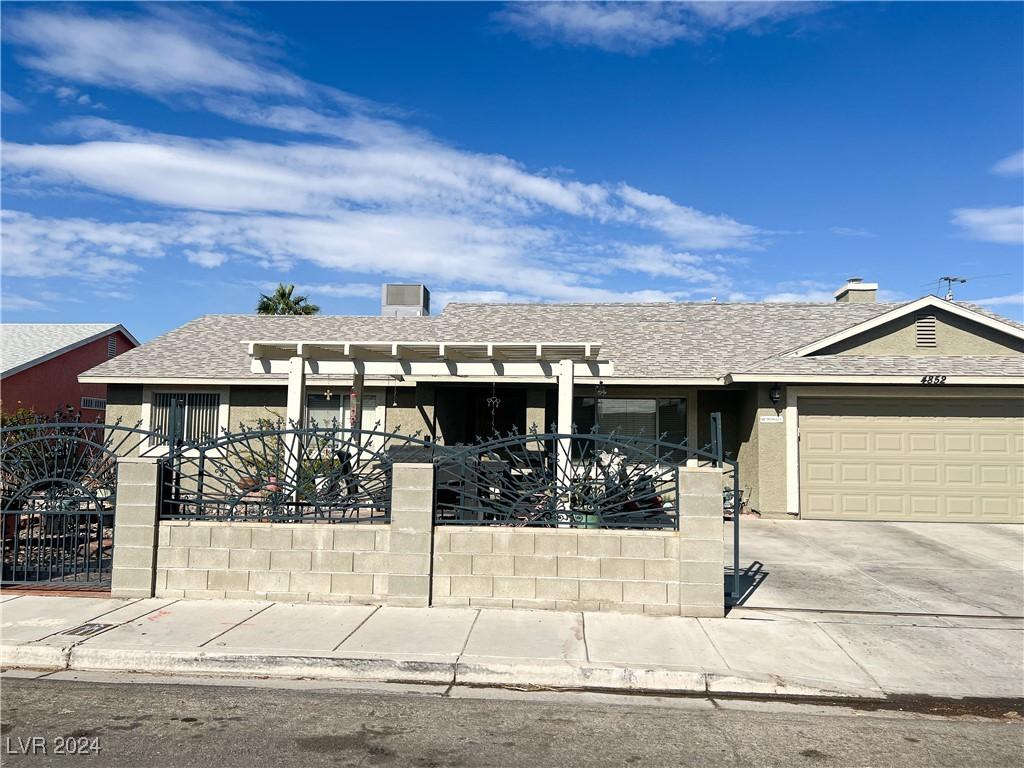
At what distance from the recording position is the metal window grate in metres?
14.8

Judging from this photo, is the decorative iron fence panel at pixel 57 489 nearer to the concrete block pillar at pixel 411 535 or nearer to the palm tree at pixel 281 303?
the concrete block pillar at pixel 411 535

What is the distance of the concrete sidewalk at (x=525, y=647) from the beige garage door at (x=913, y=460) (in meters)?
6.49

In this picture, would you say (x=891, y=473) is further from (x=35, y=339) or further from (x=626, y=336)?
(x=35, y=339)

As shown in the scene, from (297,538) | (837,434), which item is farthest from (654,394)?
(297,538)

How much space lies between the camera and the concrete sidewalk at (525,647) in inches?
235

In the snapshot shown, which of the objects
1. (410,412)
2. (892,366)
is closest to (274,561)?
(410,412)

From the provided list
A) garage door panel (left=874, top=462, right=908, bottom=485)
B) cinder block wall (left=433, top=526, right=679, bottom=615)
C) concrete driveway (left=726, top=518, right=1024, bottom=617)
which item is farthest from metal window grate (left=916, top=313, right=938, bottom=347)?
cinder block wall (left=433, top=526, right=679, bottom=615)

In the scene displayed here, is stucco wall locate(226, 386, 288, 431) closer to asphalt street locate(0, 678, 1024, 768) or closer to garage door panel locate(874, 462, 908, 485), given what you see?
asphalt street locate(0, 678, 1024, 768)

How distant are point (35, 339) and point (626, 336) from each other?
21.4 m

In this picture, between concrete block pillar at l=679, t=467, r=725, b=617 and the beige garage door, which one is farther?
the beige garage door

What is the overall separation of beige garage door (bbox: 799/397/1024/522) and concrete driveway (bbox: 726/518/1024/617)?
0.38 metres

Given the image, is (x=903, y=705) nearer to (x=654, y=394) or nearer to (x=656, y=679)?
(x=656, y=679)

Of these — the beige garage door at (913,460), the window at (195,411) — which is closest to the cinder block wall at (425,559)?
the beige garage door at (913,460)

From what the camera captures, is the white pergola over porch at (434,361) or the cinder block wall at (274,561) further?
the white pergola over porch at (434,361)
